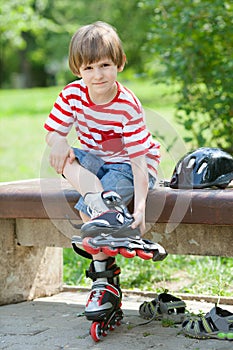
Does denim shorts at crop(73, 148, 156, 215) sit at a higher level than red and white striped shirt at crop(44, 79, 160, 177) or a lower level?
lower

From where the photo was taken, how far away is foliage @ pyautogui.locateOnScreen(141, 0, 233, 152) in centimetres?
614

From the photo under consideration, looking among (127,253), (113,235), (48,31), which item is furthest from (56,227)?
(48,31)

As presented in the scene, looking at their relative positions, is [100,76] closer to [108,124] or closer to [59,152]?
[108,124]

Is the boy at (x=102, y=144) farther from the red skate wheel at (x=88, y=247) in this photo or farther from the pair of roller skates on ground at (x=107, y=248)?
the red skate wheel at (x=88, y=247)

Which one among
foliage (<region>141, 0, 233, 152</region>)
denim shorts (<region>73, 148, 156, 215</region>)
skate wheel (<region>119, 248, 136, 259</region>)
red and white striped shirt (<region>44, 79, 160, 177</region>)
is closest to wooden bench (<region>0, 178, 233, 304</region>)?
denim shorts (<region>73, 148, 156, 215</region>)

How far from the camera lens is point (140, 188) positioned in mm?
3643

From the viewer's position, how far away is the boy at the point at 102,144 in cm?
363

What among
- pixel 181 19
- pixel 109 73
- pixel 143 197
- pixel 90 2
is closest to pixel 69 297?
pixel 143 197

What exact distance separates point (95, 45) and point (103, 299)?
47.4 inches

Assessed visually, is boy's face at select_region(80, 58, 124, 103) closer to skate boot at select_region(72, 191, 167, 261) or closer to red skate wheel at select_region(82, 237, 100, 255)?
skate boot at select_region(72, 191, 167, 261)

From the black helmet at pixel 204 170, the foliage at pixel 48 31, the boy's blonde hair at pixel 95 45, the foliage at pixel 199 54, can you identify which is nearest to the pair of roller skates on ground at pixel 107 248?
the black helmet at pixel 204 170

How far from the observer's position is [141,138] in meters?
3.72

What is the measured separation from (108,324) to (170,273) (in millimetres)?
1616

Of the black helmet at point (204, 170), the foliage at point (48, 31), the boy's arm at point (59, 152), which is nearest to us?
the boy's arm at point (59, 152)
